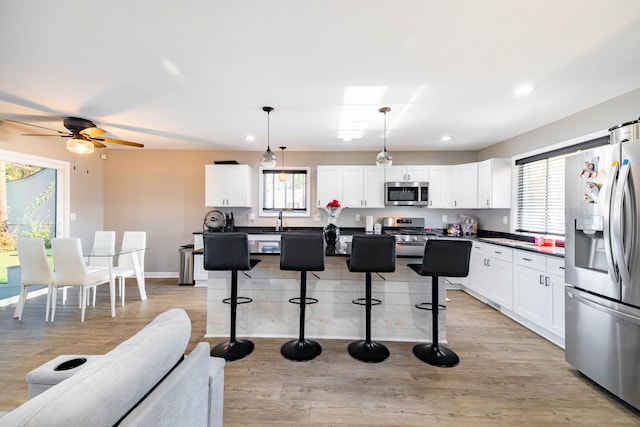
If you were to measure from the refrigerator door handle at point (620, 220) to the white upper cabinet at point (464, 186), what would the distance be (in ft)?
8.45

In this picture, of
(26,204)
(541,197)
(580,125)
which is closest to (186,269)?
(26,204)

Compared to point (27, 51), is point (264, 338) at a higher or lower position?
lower

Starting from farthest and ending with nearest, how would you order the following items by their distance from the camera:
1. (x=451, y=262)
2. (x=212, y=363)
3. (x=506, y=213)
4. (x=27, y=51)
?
(x=506, y=213)
(x=451, y=262)
(x=27, y=51)
(x=212, y=363)

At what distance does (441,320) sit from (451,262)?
30.0 inches

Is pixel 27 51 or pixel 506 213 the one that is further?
pixel 506 213

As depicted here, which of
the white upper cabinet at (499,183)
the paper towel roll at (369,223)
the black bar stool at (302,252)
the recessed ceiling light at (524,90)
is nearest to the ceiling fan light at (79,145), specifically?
the black bar stool at (302,252)

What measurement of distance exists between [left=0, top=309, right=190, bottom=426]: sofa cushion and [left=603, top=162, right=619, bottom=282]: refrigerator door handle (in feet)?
8.95

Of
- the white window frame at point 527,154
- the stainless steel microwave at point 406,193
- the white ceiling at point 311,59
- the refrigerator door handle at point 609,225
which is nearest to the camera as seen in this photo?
the white ceiling at point 311,59

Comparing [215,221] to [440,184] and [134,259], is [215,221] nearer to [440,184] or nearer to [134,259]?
[134,259]

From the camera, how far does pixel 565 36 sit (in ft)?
5.70

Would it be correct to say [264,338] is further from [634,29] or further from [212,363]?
[634,29]

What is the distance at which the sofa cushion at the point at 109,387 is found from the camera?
1.82ft

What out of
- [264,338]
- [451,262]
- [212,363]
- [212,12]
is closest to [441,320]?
[451,262]

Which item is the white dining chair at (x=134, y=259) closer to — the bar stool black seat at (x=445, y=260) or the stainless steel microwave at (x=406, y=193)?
the bar stool black seat at (x=445, y=260)
